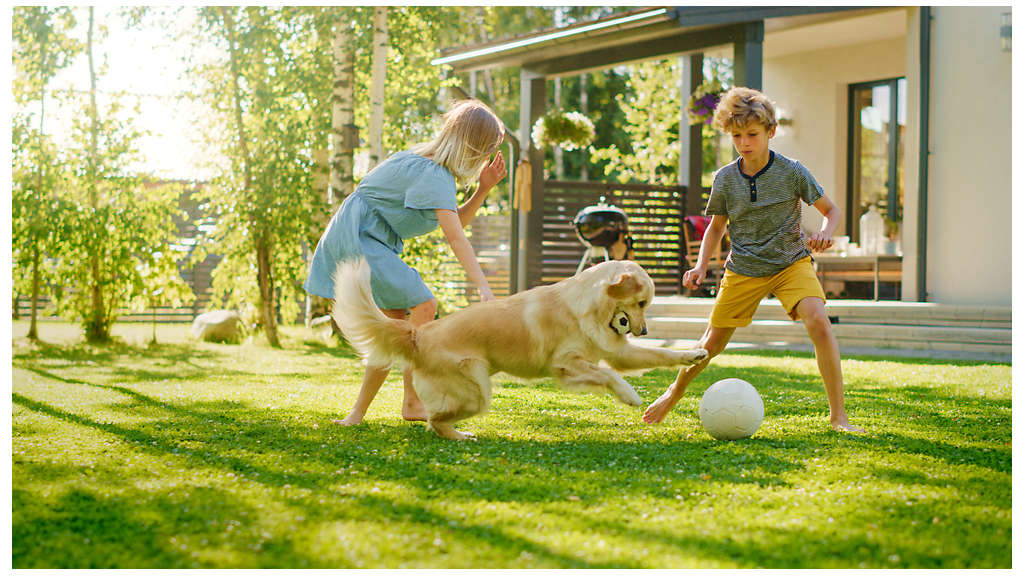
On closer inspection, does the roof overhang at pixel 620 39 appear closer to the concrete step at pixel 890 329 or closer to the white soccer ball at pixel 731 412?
the concrete step at pixel 890 329

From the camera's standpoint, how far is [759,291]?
14.4 ft

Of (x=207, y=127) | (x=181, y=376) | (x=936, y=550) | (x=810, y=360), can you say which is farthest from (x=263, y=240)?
(x=936, y=550)

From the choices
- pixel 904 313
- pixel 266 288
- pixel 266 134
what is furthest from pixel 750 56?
pixel 266 288

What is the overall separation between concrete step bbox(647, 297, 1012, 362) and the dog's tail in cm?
585

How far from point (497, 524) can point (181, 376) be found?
5655mm

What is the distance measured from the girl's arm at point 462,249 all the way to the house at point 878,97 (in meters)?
7.70

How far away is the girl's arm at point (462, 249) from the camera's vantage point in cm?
390

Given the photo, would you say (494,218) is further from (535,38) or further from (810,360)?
(810,360)

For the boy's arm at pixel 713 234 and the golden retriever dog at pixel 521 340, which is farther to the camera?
the boy's arm at pixel 713 234

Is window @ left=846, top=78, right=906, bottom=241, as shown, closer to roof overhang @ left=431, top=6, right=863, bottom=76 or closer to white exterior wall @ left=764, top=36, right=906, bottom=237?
white exterior wall @ left=764, top=36, right=906, bottom=237

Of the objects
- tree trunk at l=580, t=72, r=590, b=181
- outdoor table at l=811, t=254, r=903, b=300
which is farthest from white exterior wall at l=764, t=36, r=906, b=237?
tree trunk at l=580, t=72, r=590, b=181

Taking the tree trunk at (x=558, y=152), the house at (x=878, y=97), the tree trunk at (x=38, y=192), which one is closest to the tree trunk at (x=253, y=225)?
the tree trunk at (x=38, y=192)

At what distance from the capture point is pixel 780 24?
11609 mm

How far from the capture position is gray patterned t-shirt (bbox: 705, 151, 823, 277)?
430 centimetres
